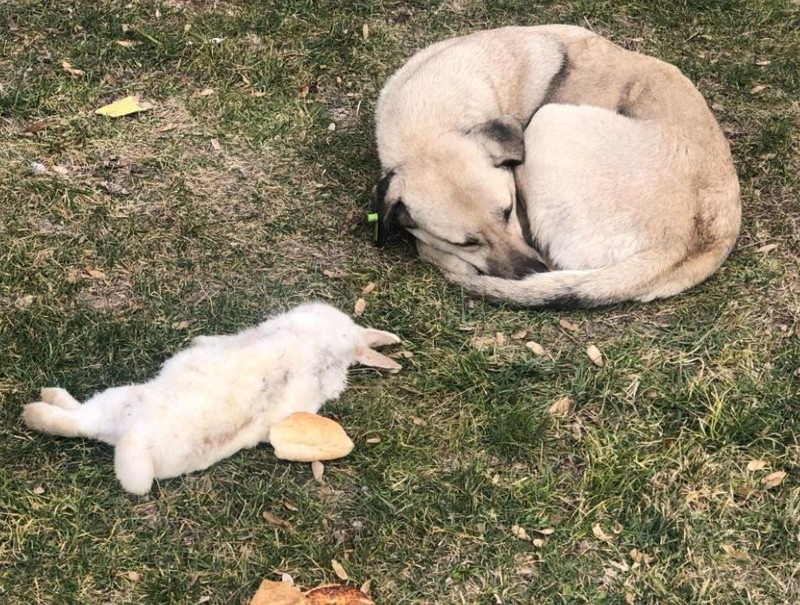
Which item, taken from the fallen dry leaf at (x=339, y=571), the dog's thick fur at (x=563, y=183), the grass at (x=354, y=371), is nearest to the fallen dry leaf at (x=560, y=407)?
the grass at (x=354, y=371)

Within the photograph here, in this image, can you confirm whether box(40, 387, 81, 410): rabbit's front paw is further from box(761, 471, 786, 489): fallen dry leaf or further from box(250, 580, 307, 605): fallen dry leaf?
box(761, 471, 786, 489): fallen dry leaf

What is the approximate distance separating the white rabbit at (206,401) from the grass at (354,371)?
A: 0.15 metres

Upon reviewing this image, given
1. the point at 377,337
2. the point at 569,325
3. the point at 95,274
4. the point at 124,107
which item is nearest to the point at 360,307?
the point at 377,337

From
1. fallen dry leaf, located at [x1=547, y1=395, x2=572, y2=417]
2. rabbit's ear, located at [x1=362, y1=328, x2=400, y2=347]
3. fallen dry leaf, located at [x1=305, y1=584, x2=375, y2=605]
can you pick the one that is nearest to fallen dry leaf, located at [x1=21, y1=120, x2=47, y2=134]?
rabbit's ear, located at [x1=362, y1=328, x2=400, y2=347]

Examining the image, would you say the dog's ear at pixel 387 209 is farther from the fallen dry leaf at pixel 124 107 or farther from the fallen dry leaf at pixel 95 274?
the fallen dry leaf at pixel 124 107

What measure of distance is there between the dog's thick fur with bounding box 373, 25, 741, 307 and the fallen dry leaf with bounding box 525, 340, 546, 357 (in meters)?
0.22

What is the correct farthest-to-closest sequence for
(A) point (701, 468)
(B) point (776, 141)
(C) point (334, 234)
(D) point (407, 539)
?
(B) point (776, 141), (C) point (334, 234), (A) point (701, 468), (D) point (407, 539)

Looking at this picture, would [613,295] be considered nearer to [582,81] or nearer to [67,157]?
[582,81]

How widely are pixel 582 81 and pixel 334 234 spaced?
1755 millimetres

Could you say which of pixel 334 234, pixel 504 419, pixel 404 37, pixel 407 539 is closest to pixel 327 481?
pixel 407 539

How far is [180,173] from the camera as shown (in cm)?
459

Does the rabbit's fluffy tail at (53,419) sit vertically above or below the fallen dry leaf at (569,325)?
below

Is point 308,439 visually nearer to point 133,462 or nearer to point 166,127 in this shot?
point 133,462

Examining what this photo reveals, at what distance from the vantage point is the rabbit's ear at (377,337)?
367 centimetres
